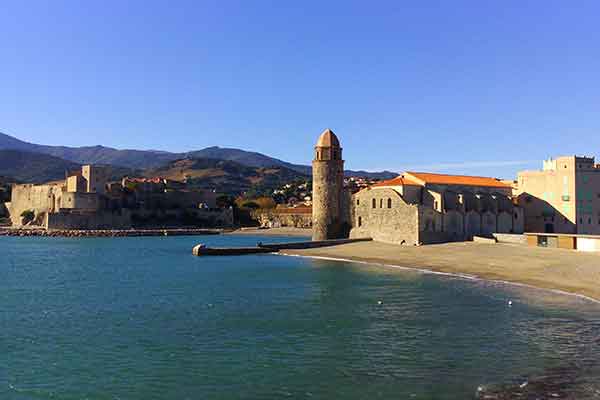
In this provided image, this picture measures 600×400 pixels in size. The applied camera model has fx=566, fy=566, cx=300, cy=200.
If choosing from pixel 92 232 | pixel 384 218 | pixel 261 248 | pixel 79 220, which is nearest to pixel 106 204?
pixel 79 220

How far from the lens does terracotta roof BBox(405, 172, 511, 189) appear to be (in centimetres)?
3994

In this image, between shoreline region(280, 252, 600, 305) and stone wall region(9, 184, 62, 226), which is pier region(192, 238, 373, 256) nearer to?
shoreline region(280, 252, 600, 305)

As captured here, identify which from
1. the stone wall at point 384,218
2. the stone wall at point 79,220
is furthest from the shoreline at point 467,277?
the stone wall at point 79,220

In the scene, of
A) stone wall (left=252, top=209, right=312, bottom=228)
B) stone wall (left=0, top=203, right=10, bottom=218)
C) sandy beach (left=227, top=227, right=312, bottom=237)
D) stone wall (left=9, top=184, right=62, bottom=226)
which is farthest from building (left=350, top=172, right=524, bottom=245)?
stone wall (left=0, top=203, right=10, bottom=218)

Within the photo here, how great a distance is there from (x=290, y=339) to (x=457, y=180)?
101ft

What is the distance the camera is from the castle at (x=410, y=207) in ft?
122

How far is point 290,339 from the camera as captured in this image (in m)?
13.8

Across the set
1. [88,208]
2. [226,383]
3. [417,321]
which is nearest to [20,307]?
[226,383]

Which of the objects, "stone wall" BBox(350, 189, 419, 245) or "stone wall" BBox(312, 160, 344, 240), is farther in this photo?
"stone wall" BBox(312, 160, 344, 240)

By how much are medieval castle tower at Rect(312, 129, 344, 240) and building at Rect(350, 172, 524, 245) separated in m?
1.29

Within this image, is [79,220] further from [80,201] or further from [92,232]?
[92,232]

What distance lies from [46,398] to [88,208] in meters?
65.6

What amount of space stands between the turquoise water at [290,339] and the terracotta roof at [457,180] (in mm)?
16052

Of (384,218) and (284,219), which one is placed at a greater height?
Result: (284,219)
